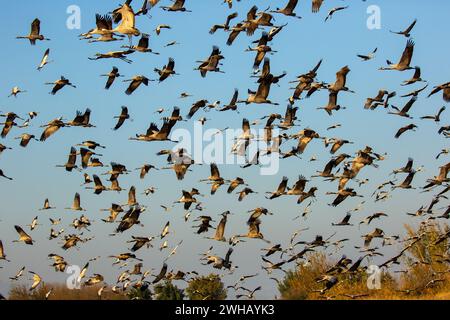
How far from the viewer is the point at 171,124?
36250mm

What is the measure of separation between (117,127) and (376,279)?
85.5ft

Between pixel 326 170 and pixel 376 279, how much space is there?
2053cm

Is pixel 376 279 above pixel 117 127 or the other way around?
the other way around

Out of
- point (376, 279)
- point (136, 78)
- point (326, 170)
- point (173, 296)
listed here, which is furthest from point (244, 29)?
point (173, 296)

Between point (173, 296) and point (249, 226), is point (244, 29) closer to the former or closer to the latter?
point (249, 226)
